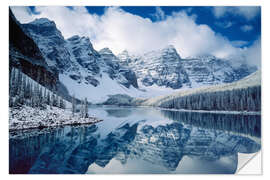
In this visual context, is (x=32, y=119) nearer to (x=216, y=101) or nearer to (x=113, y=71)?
(x=216, y=101)

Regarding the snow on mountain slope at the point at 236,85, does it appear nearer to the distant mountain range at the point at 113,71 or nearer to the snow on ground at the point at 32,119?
the snow on ground at the point at 32,119

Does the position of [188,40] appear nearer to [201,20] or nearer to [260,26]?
[201,20]

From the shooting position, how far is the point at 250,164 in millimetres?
6695

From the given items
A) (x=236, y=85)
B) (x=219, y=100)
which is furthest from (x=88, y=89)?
(x=236, y=85)

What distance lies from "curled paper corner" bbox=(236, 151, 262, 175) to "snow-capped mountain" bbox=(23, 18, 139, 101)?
6917 centimetres

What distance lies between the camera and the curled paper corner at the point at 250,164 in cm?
641

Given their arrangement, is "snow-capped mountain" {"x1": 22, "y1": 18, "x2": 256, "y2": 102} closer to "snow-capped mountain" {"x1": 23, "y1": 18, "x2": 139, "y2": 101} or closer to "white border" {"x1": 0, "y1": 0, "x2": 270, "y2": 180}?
"snow-capped mountain" {"x1": 23, "y1": 18, "x2": 139, "y2": 101}

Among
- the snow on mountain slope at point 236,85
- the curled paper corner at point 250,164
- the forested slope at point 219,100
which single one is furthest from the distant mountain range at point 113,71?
the curled paper corner at point 250,164

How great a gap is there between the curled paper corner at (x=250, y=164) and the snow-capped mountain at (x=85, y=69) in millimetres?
69168

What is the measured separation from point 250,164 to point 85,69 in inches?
4723

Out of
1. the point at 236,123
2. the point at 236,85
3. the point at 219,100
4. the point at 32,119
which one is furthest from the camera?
the point at 219,100
